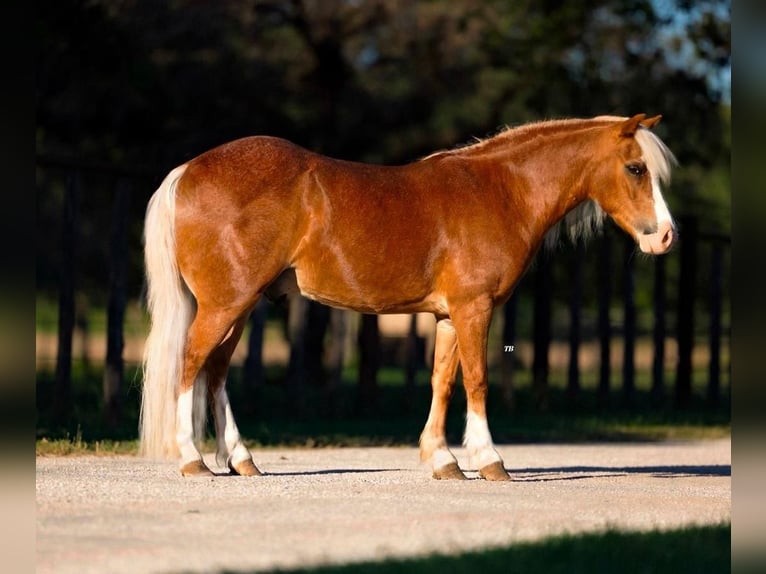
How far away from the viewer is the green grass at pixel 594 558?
18.9 ft

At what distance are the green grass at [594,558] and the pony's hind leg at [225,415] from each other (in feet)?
9.30

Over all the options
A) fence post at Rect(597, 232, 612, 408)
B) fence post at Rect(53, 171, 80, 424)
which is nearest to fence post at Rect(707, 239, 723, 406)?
fence post at Rect(597, 232, 612, 408)

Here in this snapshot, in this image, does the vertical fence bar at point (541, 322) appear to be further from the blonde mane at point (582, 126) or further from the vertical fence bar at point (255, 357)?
the blonde mane at point (582, 126)

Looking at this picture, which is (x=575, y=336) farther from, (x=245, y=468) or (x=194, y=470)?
(x=194, y=470)

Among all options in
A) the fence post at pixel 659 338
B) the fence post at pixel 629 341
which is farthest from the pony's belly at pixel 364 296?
the fence post at pixel 659 338

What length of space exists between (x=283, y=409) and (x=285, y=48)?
38.8 ft

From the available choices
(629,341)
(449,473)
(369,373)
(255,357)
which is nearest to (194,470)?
(449,473)

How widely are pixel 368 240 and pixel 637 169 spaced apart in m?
1.93

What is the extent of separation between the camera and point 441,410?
9.21 m

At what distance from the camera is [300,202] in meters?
8.80

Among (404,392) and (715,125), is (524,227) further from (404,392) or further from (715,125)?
(715,125)

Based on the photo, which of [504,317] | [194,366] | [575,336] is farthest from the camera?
[575,336]

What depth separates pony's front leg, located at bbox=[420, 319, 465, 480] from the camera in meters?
9.05

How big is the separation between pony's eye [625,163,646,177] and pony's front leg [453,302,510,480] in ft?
4.52
